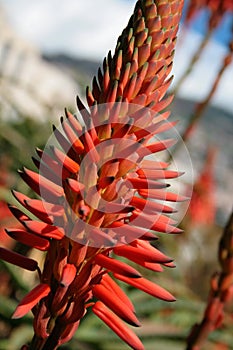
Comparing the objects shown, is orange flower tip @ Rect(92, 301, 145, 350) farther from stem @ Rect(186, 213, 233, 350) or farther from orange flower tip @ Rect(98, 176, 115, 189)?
stem @ Rect(186, 213, 233, 350)

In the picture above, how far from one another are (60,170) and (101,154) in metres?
0.06

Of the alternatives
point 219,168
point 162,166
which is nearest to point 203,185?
point 162,166

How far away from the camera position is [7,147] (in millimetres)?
3684

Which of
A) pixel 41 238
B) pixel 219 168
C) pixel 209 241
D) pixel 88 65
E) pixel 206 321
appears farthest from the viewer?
pixel 88 65

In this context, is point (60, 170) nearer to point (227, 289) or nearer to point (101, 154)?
point (101, 154)

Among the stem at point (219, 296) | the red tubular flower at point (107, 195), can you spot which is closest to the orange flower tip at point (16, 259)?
the red tubular flower at point (107, 195)

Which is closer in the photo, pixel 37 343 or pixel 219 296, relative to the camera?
pixel 37 343

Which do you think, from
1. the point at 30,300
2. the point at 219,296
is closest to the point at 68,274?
the point at 30,300

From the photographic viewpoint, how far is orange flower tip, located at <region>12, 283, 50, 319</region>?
65cm

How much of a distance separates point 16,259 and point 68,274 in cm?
8

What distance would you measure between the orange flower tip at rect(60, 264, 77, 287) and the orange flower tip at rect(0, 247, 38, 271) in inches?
2.2

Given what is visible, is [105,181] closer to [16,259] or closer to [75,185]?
[75,185]

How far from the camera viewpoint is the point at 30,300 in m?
0.67

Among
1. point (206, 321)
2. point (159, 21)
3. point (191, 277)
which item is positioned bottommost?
point (191, 277)
